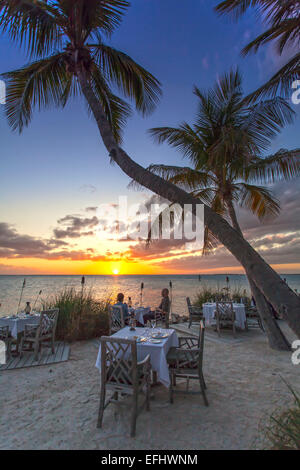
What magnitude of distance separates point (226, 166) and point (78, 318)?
618 cm

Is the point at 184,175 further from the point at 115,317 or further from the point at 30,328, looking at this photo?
the point at 30,328

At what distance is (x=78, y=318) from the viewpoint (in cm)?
679

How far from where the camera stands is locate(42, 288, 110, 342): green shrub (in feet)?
21.9

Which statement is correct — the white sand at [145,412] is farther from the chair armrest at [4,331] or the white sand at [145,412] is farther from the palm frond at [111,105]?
the palm frond at [111,105]

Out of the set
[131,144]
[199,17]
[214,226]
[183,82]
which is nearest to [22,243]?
[131,144]

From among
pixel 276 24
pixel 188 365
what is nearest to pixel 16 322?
pixel 188 365

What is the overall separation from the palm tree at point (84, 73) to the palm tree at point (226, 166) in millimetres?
1531

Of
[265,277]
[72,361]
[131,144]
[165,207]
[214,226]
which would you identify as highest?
[131,144]

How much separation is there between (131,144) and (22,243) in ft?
71.2

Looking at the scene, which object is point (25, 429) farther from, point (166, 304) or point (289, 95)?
point (289, 95)

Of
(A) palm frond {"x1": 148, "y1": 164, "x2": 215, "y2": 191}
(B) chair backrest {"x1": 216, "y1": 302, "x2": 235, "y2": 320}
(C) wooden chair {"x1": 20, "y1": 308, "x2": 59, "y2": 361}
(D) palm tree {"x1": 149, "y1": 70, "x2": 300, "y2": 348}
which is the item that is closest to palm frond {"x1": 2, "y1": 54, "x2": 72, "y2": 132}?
(D) palm tree {"x1": 149, "y1": 70, "x2": 300, "y2": 348}

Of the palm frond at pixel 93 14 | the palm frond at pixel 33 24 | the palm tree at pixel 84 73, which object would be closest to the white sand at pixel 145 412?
the palm tree at pixel 84 73

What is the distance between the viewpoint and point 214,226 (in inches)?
86.0

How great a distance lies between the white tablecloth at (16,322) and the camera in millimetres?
5504
